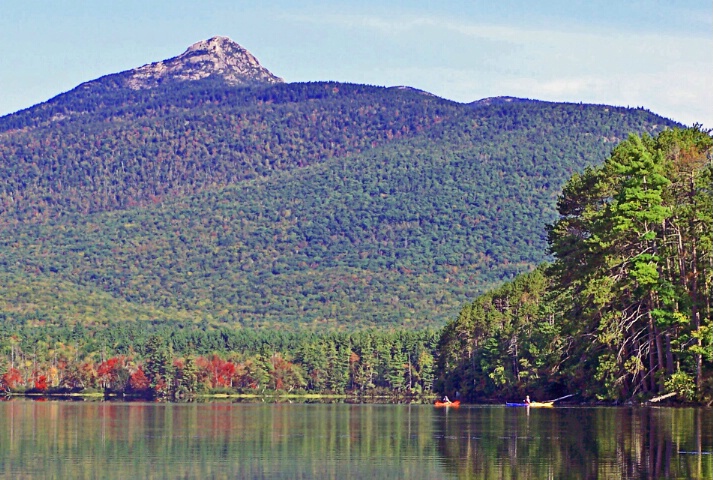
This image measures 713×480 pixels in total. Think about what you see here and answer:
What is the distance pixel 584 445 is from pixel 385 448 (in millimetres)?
5957

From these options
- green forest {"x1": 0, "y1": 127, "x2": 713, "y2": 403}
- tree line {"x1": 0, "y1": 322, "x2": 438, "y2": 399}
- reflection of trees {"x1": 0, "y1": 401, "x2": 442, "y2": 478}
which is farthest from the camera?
tree line {"x1": 0, "y1": 322, "x2": 438, "y2": 399}

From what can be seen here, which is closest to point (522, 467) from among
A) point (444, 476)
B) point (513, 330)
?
point (444, 476)

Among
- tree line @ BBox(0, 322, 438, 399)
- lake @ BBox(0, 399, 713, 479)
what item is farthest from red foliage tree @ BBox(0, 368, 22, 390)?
lake @ BBox(0, 399, 713, 479)

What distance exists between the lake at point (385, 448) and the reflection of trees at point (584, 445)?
0.03 metres

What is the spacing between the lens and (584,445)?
131 feet

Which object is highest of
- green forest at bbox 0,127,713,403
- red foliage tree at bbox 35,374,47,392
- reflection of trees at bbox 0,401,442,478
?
green forest at bbox 0,127,713,403

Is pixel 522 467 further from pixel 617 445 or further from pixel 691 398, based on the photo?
pixel 691 398

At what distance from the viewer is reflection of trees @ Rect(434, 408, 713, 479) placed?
108 feet

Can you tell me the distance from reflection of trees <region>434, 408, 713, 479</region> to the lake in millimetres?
34

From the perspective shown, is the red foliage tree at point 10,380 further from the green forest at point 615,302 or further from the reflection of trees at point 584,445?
the reflection of trees at point 584,445

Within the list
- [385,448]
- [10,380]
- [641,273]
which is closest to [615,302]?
[641,273]

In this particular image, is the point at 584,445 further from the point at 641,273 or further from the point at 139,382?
the point at 139,382

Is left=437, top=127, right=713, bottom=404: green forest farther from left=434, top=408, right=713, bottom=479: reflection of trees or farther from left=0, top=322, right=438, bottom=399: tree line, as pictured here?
left=0, top=322, right=438, bottom=399: tree line

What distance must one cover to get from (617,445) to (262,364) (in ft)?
444
